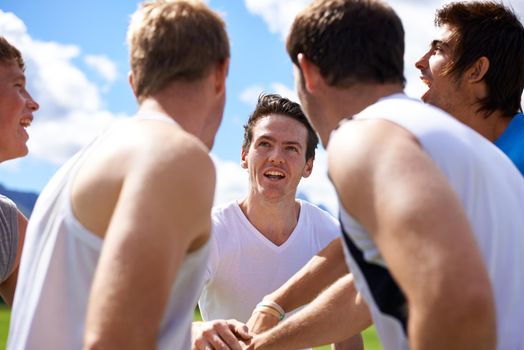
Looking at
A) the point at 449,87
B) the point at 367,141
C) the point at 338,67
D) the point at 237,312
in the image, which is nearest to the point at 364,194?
the point at 367,141

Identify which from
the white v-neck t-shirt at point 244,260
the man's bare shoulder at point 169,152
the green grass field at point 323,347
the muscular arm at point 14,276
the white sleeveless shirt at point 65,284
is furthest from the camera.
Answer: the green grass field at point 323,347

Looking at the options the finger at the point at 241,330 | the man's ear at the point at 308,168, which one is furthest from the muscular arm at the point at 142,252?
the man's ear at the point at 308,168

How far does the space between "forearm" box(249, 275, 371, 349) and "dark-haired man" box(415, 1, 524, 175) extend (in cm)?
132

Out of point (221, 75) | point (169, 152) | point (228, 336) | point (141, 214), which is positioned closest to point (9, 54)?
point (221, 75)

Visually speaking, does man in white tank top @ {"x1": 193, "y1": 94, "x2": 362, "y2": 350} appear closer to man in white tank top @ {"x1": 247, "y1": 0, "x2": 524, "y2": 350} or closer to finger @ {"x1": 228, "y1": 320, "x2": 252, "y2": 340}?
finger @ {"x1": 228, "y1": 320, "x2": 252, "y2": 340}

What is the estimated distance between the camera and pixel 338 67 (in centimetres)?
218

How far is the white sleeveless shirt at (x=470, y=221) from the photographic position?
1866 mm

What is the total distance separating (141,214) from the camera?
5.78ft

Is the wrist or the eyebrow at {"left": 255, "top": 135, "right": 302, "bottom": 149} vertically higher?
the eyebrow at {"left": 255, "top": 135, "right": 302, "bottom": 149}

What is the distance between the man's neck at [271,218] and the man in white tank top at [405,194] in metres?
2.61

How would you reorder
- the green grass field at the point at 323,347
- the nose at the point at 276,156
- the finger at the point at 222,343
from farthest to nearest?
the green grass field at the point at 323,347 < the nose at the point at 276,156 < the finger at the point at 222,343

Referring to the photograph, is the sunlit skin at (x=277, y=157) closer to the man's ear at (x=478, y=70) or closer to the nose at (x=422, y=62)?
the nose at (x=422, y=62)

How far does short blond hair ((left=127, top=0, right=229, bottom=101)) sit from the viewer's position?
2.17m

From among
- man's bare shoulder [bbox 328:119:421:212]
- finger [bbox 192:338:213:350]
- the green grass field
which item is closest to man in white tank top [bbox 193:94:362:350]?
finger [bbox 192:338:213:350]
